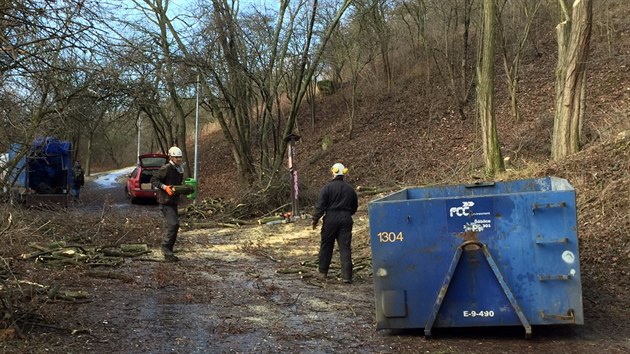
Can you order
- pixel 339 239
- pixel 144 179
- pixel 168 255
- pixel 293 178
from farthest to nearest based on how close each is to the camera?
pixel 144 179 → pixel 293 178 → pixel 168 255 → pixel 339 239

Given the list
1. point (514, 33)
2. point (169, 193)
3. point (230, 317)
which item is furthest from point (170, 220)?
point (514, 33)

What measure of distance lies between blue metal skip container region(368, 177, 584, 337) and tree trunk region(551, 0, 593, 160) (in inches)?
326

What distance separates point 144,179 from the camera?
76.9 ft

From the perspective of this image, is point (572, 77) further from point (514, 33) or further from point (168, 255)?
point (514, 33)

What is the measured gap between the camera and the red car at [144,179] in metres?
23.3

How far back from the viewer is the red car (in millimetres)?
23328

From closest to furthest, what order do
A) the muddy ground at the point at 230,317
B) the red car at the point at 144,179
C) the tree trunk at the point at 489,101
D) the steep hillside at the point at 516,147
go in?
the muddy ground at the point at 230,317 → the steep hillside at the point at 516,147 → the tree trunk at the point at 489,101 → the red car at the point at 144,179

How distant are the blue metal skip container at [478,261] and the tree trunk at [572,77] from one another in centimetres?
829

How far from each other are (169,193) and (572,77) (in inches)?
360

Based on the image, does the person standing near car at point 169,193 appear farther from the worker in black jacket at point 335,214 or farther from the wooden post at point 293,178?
the wooden post at point 293,178

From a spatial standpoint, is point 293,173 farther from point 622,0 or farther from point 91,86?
point 622,0

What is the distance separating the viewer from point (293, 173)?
16.3 meters

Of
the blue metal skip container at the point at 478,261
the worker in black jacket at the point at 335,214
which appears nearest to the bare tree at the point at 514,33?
the worker in black jacket at the point at 335,214

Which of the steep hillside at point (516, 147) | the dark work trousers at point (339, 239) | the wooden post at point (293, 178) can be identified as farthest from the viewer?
the wooden post at point (293, 178)
